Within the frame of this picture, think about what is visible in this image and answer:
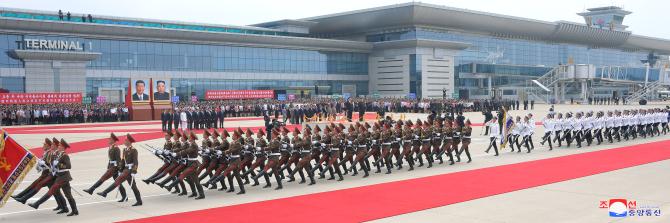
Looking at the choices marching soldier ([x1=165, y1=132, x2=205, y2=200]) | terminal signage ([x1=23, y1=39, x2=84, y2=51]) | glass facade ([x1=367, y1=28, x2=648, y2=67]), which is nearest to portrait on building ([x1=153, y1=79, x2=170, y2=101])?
terminal signage ([x1=23, y1=39, x2=84, y2=51])

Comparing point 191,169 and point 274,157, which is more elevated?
point 274,157

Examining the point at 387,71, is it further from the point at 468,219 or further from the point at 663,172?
the point at 468,219

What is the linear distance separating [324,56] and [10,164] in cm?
6252

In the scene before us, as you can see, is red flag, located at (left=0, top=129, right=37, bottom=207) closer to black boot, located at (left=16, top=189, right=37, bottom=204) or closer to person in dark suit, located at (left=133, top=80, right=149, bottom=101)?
black boot, located at (left=16, top=189, right=37, bottom=204)

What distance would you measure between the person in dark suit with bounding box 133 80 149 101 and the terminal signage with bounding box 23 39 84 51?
1354cm

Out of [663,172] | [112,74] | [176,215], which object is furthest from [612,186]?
[112,74]

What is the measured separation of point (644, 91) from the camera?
7631cm

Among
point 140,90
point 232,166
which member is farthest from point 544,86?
point 232,166

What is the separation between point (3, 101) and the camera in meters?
40.7

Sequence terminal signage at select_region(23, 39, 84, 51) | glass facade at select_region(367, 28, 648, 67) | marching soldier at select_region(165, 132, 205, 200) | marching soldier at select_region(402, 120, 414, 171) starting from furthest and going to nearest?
1. glass facade at select_region(367, 28, 648, 67)
2. terminal signage at select_region(23, 39, 84, 51)
3. marching soldier at select_region(402, 120, 414, 171)
4. marching soldier at select_region(165, 132, 205, 200)

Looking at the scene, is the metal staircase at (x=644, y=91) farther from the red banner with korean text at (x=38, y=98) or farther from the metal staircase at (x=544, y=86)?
the red banner with korean text at (x=38, y=98)

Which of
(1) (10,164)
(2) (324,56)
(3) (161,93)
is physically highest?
(2) (324,56)

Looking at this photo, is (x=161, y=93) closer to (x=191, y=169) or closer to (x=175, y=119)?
(x=175, y=119)

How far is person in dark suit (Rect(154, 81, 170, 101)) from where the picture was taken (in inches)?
1583
